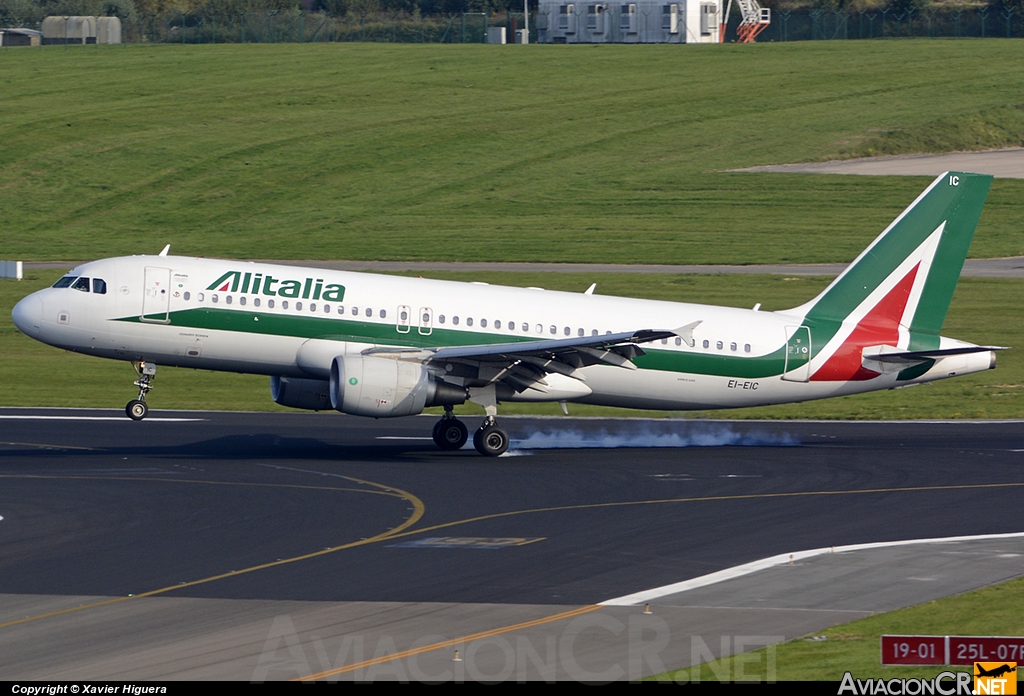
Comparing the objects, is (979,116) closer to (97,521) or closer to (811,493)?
(811,493)

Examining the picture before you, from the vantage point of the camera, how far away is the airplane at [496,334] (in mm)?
33812

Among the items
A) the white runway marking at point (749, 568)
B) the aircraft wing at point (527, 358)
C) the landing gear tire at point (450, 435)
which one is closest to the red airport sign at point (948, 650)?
the white runway marking at point (749, 568)

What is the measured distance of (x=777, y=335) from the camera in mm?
36656

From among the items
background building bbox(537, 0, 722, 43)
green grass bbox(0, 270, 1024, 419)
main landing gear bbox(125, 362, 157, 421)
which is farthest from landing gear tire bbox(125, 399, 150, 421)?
background building bbox(537, 0, 722, 43)

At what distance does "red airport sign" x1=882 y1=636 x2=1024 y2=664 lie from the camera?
51.7ft

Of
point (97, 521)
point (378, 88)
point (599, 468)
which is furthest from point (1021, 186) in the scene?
point (97, 521)

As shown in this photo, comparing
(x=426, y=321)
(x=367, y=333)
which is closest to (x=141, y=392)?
(x=367, y=333)

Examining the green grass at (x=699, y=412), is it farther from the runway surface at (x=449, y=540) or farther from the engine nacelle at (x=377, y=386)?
the engine nacelle at (x=377, y=386)

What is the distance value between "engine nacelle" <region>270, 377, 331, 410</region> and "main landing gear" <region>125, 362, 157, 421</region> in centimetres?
325

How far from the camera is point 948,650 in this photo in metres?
15.8

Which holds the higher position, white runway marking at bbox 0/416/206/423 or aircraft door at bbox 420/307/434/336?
aircraft door at bbox 420/307/434/336

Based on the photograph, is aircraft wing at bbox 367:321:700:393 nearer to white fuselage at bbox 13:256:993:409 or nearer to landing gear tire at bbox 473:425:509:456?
white fuselage at bbox 13:256:993:409

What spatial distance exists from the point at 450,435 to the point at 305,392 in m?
4.09

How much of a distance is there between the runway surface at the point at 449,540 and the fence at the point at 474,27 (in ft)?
342
